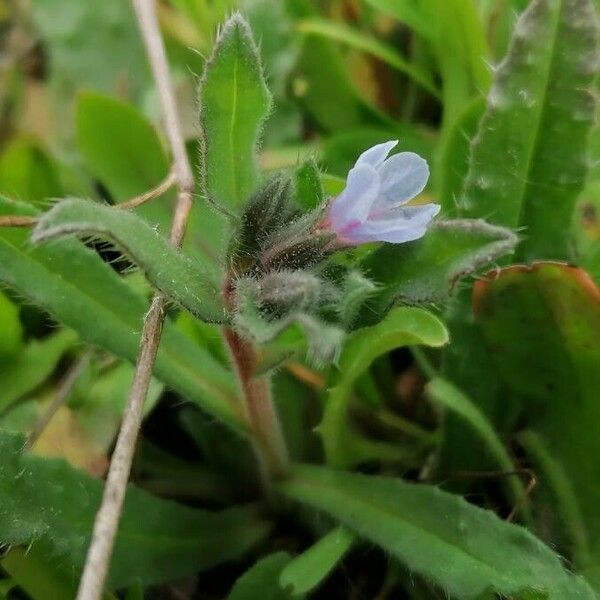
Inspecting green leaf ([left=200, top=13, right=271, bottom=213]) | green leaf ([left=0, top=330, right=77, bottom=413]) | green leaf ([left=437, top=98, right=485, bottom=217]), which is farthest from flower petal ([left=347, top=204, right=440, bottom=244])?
green leaf ([left=0, top=330, right=77, bottom=413])

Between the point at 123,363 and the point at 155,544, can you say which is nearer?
the point at 155,544

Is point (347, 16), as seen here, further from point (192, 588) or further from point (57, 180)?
point (192, 588)

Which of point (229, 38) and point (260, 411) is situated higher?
point (229, 38)

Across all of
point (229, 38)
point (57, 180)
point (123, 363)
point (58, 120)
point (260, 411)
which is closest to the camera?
point (229, 38)

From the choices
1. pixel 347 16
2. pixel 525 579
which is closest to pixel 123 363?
pixel 525 579

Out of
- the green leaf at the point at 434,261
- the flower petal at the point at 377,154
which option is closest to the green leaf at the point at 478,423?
the green leaf at the point at 434,261
